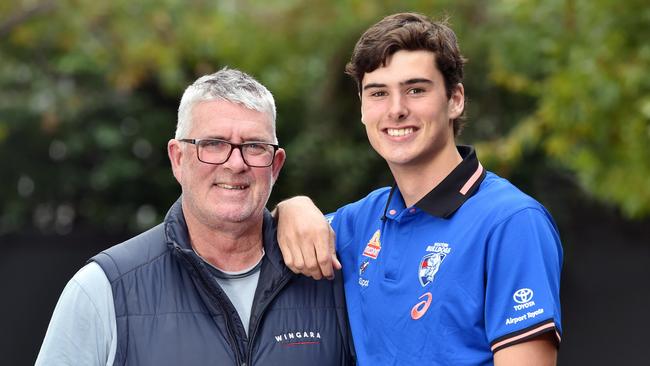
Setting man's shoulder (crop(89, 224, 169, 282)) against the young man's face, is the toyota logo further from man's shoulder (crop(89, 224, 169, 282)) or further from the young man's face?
man's shoulder (crop(89, 224, 169, 282))

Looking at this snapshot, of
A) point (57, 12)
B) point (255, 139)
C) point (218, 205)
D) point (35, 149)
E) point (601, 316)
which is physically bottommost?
point (601, 316)

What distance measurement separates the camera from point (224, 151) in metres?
3.48

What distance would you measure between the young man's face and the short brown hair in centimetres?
3

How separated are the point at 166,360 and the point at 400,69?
4.05 ft

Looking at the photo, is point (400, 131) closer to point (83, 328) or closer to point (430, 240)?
point (430, 240)

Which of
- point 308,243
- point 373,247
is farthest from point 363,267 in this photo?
point 308,243

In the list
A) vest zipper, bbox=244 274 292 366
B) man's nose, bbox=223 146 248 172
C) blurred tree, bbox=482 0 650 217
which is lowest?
vest zipper, bbox=244 274 292 366

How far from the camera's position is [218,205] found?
3457 millimetres

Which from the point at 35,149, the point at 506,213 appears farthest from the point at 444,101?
the point at 35,149

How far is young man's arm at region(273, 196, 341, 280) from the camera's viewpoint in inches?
139

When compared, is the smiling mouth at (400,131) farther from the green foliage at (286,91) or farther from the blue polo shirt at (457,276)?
the green foliage at (286,91)

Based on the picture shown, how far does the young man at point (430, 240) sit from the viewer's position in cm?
301

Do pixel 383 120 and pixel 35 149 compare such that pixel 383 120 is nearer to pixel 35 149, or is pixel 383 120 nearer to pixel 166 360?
pixel 166 360

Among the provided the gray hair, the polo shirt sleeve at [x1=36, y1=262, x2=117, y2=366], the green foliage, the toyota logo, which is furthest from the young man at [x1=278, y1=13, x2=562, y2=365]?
the green foliage
